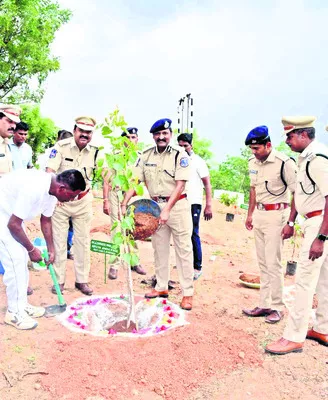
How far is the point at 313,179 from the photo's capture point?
3277mm

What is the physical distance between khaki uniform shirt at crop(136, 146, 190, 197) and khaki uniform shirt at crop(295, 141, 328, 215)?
1.26 meters

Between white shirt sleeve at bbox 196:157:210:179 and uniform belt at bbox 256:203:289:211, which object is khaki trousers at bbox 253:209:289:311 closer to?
uniform belt at bbox 256:203:289:211

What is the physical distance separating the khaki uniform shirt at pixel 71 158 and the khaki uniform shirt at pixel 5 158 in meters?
0.49

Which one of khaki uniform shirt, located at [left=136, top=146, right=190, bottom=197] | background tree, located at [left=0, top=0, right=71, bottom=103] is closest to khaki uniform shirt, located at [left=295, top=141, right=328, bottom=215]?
khaki uniform shirt, located at [left=136, top=146, right=190, bottom=197]

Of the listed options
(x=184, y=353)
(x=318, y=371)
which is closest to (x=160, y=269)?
(x=184, y=353)

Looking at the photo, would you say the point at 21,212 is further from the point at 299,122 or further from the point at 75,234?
the point at 299,122

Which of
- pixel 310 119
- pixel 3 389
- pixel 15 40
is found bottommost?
pixel 3 389

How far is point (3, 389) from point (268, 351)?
2100 mm

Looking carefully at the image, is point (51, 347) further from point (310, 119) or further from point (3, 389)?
point (310, 119)

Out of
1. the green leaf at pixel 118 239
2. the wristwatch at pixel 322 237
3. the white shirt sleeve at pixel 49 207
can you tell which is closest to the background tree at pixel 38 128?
the white shirt sleeve at pixel 49 207

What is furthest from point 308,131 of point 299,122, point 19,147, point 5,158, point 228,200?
point 228,200

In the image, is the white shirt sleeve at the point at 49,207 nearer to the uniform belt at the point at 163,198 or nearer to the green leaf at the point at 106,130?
the green leaf at the point at 106,130

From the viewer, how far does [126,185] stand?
3.57 metres

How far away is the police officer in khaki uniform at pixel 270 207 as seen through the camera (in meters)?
3.89
